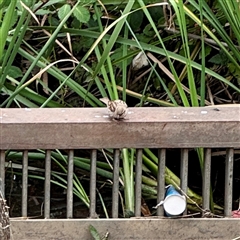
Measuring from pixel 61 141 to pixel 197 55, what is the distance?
0.81m

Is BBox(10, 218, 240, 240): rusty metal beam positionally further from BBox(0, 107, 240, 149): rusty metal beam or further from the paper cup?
BBox(0, 107, 240, 149): rusty metal beam

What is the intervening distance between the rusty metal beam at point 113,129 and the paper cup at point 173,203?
12 centimetres

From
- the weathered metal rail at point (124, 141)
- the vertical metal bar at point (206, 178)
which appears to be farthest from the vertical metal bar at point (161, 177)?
the vertical metal bar at point (206, 178)

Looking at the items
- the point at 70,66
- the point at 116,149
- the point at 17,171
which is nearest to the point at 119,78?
the point at 70,66

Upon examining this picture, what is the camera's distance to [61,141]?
170cm

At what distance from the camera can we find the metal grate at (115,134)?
169 centimetres

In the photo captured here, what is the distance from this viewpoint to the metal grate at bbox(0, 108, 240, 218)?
5.55 ft

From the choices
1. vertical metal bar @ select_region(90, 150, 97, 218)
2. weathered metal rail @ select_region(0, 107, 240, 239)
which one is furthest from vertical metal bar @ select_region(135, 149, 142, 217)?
vertical metal bar @ select_region(90, 150, 97, 218)

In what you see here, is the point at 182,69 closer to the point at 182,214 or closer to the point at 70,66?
the point at 70,66

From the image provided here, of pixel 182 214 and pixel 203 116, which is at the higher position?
pixel 203 116

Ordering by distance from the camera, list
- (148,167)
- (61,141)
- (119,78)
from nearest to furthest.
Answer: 1. (61,141)
2. (148,167)
3. (119,78)

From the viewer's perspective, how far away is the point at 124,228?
1.80m

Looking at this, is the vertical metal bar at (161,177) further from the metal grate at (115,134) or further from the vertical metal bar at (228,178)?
the vertical metal bar at (228,178)

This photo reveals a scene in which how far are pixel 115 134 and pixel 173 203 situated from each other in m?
0.23
